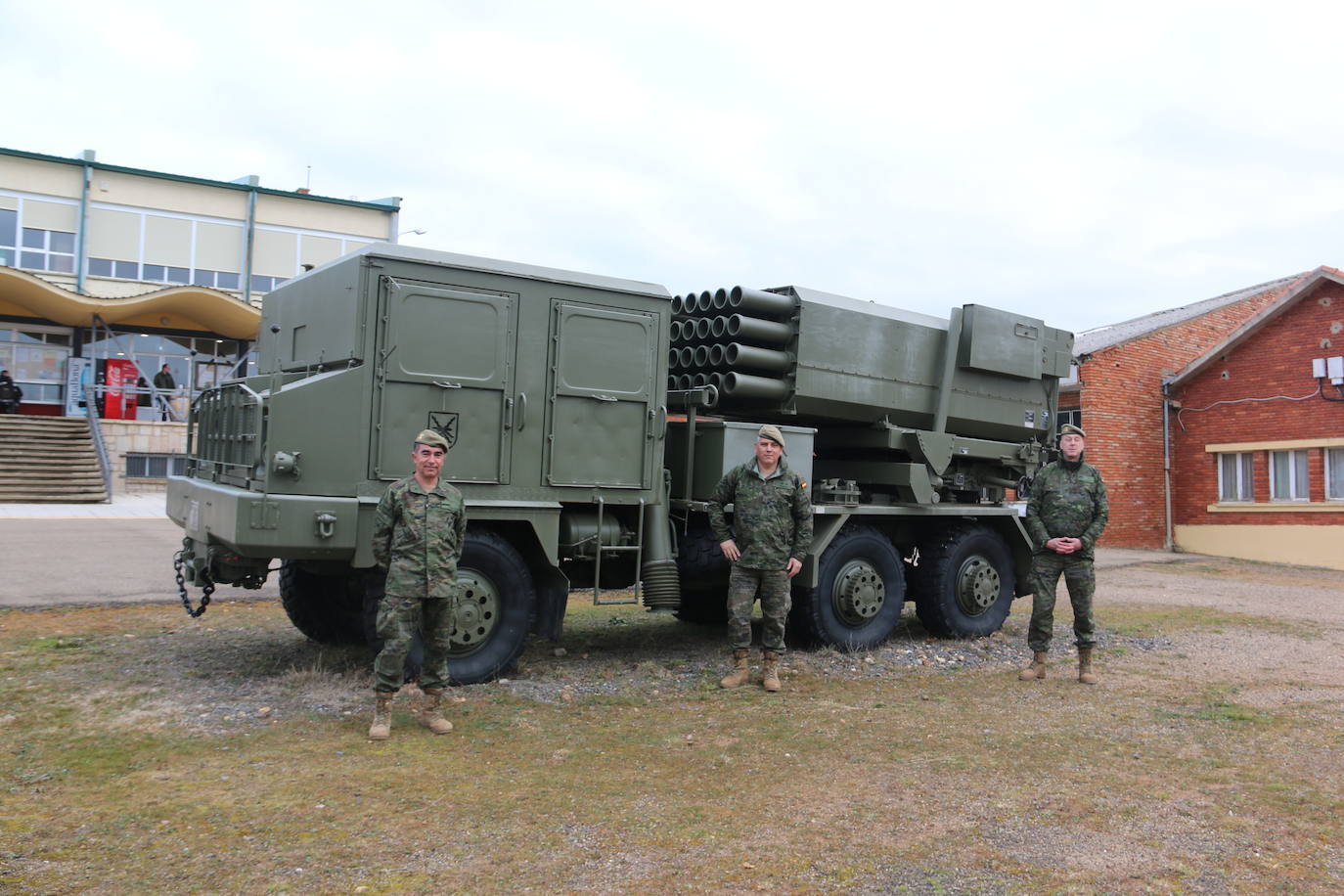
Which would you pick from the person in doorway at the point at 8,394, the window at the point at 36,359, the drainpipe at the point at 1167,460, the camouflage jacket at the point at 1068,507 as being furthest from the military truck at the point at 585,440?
the window at the point at 36,359

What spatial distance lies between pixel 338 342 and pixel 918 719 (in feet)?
13.8

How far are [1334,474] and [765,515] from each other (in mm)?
17197

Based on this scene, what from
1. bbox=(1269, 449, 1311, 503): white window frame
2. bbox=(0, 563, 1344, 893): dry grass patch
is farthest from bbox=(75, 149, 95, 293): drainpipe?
bbox=(1269, 449, 1311, 503): white window frame

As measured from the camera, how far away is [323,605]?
7949 millimetres

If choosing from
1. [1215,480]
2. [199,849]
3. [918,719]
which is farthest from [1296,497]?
[199,849]

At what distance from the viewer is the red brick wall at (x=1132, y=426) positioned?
21.9 m

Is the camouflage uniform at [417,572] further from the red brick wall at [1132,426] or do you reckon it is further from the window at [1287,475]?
the window at [1287,475]

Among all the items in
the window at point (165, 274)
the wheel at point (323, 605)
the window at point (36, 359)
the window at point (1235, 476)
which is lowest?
the wheel at point (323, 605)

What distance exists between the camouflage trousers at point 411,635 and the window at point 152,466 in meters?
19.3

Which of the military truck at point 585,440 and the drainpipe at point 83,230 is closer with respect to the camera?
the military truck at point 585,440

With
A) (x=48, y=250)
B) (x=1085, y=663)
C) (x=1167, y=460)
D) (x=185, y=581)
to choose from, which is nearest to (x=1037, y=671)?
(x=1085, y=663)

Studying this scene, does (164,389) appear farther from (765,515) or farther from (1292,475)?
(1292,475)

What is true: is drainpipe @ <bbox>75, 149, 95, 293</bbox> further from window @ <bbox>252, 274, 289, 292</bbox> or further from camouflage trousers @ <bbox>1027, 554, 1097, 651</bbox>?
camouflage trousers @ <bbox>1027, 554, 1097, 651</bbox>

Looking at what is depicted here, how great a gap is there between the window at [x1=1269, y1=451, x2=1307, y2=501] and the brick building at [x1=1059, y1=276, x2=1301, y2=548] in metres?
2.31
